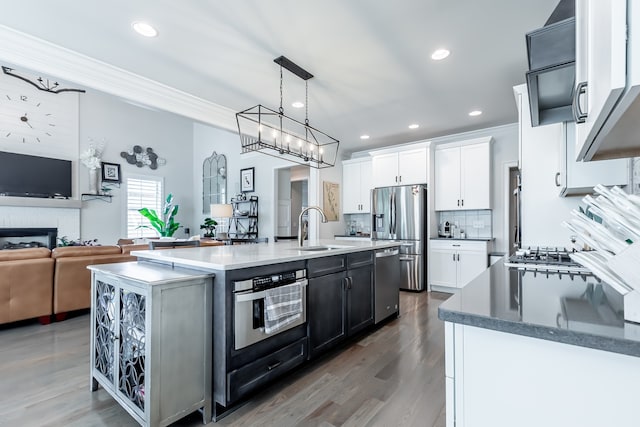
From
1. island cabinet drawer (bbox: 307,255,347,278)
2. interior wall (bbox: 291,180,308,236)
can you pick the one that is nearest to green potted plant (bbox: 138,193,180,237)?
interior wall (bbox: 291,180,308,236)

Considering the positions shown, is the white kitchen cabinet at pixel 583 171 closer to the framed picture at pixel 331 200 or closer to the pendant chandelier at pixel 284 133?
the pendant chandelier at pixel 284 133

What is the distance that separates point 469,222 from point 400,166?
154 centimetres

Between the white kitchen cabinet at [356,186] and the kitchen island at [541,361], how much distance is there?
522cm

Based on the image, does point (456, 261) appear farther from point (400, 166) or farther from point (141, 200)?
point (141, 200)

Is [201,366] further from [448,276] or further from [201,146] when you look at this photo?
[201,146]

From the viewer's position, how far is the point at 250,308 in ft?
6.22

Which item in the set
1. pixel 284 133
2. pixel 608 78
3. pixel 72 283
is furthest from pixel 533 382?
pixel 72 283

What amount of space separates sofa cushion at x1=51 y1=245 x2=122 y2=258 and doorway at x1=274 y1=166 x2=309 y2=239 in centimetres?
377

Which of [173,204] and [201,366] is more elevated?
[173,204]

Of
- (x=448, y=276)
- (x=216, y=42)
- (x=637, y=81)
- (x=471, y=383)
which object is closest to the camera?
(x=637, y=81)

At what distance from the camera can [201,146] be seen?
29.9 ft

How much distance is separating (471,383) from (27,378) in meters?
2.97

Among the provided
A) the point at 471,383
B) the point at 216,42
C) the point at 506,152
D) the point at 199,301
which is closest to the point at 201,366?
the point at 199,301

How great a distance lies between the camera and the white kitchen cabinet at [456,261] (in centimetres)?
467
